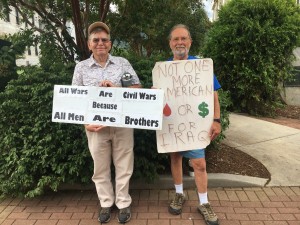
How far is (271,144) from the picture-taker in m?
5.16

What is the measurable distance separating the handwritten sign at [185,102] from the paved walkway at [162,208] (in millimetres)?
753

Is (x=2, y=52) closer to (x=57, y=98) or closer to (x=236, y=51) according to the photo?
(x=57, y=98)

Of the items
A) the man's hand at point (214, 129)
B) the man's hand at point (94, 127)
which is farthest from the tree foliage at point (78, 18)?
the man's hand at point (214, 129)

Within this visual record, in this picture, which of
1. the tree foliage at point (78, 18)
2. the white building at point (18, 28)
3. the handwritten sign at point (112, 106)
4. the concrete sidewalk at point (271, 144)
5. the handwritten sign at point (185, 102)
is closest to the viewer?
the handwritten sign at point (112, 106)

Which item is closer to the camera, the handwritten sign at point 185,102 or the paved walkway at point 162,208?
the handwritten sign at point 185,102

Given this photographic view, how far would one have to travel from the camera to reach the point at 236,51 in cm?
716

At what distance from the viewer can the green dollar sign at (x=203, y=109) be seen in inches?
117

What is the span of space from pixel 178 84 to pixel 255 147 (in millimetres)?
2601

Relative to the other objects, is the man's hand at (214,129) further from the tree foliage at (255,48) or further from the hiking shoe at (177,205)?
the tree foliage at (255,48)

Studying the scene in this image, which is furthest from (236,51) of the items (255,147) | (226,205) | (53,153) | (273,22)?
(53,153)

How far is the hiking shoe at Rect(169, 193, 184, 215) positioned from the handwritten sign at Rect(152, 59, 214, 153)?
0.60 meters

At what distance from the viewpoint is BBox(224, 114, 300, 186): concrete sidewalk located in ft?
13.4

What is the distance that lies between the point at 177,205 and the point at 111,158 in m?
0.84

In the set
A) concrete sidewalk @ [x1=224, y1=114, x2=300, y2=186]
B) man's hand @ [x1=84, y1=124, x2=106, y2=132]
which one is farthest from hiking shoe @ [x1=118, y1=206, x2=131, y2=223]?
concrete sidewalk @ [x1=224, y1=114, x2=300, y2=186]
